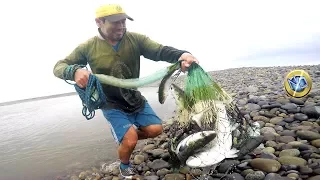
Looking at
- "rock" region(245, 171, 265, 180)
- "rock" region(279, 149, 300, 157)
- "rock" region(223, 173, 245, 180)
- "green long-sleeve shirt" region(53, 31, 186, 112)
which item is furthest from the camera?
"green long-sleeve shirt" region(53, 31, 186, 112)

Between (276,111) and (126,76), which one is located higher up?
(126,76)

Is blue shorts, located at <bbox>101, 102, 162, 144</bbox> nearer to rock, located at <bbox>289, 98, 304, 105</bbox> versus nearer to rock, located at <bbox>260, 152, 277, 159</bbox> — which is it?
rock, located at <bbox>260, 152, 277, 159</bbox>

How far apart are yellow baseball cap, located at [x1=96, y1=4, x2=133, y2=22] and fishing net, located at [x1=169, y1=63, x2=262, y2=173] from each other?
1276 mm

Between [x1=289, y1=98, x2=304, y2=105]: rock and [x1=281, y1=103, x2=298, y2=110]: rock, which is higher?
[x1=289, y1=98, x2=304, y2=105]: rock

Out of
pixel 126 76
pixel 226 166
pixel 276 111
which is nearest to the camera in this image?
pixel 226 166

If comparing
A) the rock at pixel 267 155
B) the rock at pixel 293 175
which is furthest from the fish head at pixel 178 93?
the rock at pixel 293 175

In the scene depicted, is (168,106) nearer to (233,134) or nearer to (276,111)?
(276,111)

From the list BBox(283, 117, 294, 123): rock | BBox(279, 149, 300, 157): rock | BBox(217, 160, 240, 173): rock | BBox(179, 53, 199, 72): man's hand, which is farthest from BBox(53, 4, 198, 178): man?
BBox(283, 117, 294, 123): rock

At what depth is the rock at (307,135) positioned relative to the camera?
15.0ft

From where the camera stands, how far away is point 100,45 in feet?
15.0

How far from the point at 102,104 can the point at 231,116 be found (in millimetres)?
1832

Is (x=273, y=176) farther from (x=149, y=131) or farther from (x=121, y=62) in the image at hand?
(x=121, y=62)

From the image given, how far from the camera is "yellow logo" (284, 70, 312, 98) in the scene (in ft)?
20.0

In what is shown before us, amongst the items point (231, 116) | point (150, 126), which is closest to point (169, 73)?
point (231, 116)
